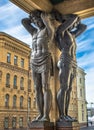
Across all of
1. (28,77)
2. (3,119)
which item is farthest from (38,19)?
(28,77)

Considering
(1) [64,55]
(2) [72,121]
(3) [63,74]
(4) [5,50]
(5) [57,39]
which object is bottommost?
(2) [72,121]

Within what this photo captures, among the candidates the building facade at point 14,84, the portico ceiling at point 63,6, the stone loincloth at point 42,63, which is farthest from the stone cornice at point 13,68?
the stone loincloth at point 42,63

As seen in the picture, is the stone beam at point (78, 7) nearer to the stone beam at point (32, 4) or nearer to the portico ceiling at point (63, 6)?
the portico ceiling at point (63, 6)

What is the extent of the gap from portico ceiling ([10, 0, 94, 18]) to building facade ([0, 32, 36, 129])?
10.9 m

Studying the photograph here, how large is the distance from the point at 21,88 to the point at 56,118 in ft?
42.0

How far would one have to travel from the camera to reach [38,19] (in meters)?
1.82

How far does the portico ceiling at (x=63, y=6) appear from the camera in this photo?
1.82 m

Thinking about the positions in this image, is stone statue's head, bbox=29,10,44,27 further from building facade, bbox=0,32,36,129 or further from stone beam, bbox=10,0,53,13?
building facade, bbox=0,32,36,129

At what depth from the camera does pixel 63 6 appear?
6.63 feet

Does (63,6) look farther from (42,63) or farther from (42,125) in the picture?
(42,125)

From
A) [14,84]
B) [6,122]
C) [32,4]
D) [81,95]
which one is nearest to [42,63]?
[32,4]

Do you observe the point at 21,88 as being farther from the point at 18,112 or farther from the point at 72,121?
the point at 72,121

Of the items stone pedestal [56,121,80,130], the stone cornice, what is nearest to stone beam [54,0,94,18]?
stone pedestal [56,121,80,130]

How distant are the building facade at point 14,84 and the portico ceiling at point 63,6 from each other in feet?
35.8
